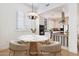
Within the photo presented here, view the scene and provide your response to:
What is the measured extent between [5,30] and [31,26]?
47cm

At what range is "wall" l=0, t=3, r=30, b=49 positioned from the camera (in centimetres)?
194

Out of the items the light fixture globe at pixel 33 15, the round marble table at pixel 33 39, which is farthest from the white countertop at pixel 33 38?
the light fixture globe at pixel 33 15

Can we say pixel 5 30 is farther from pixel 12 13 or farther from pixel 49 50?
pixel 49 50

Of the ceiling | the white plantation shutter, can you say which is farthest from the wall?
the ceiling

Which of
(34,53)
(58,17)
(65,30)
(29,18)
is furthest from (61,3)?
(34,53)

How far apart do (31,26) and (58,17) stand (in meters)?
0.52

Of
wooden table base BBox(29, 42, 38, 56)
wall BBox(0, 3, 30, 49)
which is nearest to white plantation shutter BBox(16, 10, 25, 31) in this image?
wall BBox(0, 3, 30, 49)

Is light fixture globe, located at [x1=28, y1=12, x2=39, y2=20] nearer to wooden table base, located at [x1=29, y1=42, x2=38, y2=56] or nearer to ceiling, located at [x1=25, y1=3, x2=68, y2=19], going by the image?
ceiling, located at [x1=25, y1=3, x2=68, y2=19]

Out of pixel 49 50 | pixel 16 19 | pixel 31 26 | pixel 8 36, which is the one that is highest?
pixel 16 19

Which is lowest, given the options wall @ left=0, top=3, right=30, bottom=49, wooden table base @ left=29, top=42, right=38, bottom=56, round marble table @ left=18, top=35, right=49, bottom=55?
wooden table base @ left=29, top=42, right=38, bottom=56

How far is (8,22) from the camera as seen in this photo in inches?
76.7

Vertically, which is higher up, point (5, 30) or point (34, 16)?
point (34, 16)

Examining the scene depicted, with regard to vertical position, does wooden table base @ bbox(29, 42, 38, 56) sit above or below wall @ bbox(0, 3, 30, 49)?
below

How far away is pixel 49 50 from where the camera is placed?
6.48 ft
